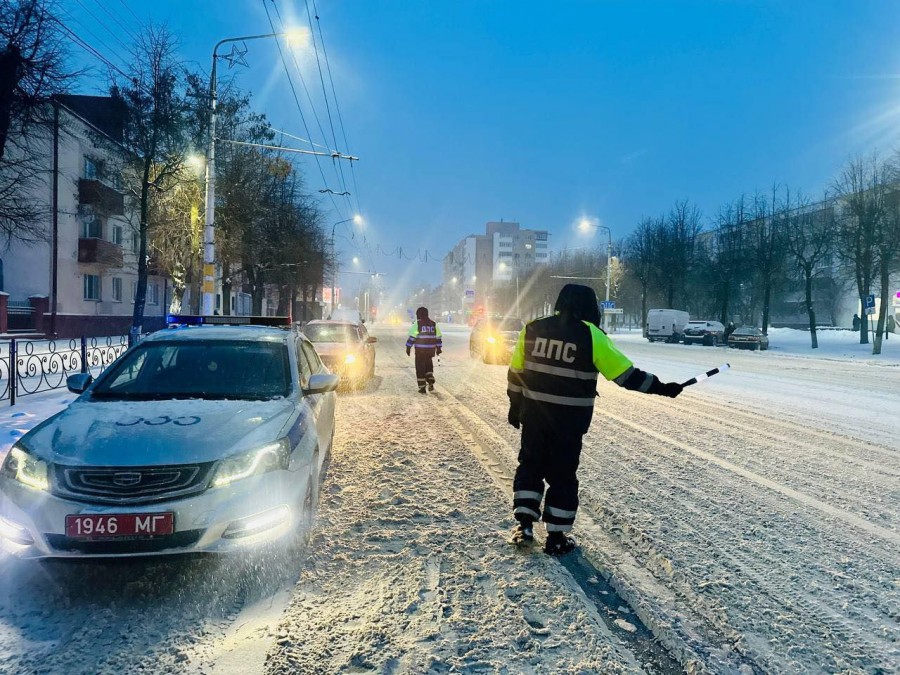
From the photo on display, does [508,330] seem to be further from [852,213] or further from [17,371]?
[852,213]

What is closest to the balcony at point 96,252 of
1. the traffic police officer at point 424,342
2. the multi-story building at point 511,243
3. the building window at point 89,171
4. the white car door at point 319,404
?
the building window at point 89,171

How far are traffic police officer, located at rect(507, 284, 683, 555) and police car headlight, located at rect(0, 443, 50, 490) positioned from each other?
9.64 feet

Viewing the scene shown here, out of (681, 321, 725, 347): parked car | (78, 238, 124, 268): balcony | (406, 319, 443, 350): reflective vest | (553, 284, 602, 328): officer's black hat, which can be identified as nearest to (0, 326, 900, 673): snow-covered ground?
(553, 284, 602, 328): officer's black hat

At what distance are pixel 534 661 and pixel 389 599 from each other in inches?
37.5

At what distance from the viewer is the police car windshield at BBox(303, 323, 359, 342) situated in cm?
1298

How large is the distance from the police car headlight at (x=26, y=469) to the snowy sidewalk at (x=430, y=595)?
1583mm

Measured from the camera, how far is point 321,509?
4.77 meters

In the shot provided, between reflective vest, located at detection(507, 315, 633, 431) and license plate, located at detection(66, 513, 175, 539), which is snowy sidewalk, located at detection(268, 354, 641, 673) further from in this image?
reflective vest, located at detection(507, 315, 633, 431)

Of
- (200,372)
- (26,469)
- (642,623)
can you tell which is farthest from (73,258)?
(642,623)

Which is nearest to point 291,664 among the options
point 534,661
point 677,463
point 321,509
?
point 534,661

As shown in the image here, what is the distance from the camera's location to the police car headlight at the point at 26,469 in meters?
3.21

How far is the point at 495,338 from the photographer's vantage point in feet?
63.8

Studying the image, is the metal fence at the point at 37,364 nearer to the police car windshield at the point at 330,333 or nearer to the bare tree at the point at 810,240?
the police car windshield at the point at 330,333

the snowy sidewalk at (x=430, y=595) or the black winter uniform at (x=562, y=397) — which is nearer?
the snowy sidewalk at (x=430, y=595)
